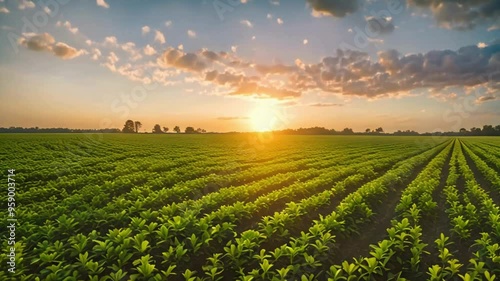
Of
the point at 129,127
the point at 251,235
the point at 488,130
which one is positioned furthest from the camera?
the point at 488,130

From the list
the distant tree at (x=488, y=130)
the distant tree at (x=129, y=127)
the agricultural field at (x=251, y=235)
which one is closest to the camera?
the agricultural field at (x=251, y=235)

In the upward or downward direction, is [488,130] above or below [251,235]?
Result: above

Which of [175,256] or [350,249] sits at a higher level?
[175,256]

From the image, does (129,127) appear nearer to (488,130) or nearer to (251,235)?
(251,235)

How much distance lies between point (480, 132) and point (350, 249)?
23224 cm

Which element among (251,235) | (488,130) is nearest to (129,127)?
(251,235)

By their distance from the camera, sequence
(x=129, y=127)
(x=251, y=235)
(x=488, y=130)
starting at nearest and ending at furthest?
(x=251, y=235) < (x=129, y=127) < (x=488, y=130)

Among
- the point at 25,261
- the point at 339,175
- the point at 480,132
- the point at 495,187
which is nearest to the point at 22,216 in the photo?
the point at 25,261

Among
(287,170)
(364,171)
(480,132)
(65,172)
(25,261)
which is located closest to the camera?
(25,261)

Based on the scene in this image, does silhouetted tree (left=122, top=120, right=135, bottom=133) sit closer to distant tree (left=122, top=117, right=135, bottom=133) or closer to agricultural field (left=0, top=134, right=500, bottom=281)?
distant tree (left=122, top=117, right=135, bottom=133)

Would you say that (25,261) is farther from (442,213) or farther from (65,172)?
(65,172)

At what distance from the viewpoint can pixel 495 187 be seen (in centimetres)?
1666

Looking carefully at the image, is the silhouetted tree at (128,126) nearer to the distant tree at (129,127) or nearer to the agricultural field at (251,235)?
the distant tree at (129,127)

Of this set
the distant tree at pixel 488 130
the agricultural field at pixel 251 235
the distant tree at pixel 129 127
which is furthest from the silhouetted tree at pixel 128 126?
the distant tree at pixel 488 130
